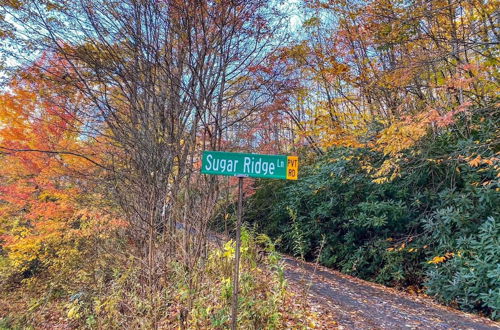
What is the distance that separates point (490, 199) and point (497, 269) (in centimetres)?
129

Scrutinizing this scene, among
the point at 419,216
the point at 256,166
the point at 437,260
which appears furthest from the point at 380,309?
the point at 256,166

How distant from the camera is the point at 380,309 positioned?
395cm

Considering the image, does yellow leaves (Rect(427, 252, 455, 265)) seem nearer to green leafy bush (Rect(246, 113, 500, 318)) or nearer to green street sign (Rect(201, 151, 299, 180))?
green leafy bush (Rect(246, 113, 500, 318))

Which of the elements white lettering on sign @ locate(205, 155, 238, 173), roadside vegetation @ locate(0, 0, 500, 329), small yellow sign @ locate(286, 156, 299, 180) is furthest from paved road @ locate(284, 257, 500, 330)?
white lettering on sign @ locate(205, 155, 238, 173)

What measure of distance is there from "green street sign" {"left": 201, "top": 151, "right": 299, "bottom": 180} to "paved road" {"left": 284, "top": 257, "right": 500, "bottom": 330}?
5.85 feet

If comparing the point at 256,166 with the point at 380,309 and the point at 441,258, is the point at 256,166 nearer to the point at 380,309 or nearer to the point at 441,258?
the point at 380,309

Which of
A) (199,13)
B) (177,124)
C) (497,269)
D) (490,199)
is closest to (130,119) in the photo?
(177,124)

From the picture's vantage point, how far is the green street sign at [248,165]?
219 cm

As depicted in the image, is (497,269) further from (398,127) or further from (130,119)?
(130,119)

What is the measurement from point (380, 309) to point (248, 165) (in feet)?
10.7

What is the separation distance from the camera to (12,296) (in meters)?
7.75

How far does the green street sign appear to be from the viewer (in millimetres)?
2193

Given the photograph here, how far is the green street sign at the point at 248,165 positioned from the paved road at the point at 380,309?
1782 mm

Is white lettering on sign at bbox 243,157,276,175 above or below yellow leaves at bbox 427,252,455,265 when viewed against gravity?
above
